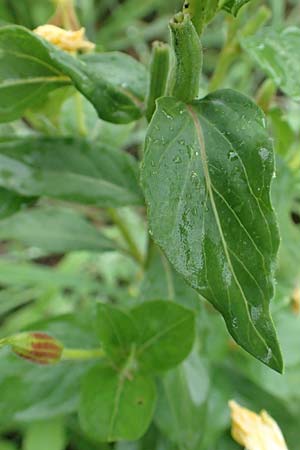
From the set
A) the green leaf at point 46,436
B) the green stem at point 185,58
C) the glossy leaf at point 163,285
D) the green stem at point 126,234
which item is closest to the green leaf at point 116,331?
the glossy leaf at point 163,285

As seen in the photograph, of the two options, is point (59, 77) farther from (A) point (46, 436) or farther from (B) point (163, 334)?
(A) point (46, 436)

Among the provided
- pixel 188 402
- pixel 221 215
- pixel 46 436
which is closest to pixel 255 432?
pixel 188 402

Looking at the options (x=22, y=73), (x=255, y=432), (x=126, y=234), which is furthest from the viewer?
(x=126, y=234)

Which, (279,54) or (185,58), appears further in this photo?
(279,54)

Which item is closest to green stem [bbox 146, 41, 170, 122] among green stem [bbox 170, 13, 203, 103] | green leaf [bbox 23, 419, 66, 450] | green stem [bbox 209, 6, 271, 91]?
green stem [bbox 170, 13, 203, 103]

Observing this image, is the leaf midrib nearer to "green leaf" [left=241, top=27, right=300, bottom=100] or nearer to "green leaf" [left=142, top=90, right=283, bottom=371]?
"green leaf" [left=142, top=90, right=283, bottom=371]

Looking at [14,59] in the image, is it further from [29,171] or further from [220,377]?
[220,377]

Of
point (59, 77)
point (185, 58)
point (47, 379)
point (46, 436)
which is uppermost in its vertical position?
point (185, 58)
